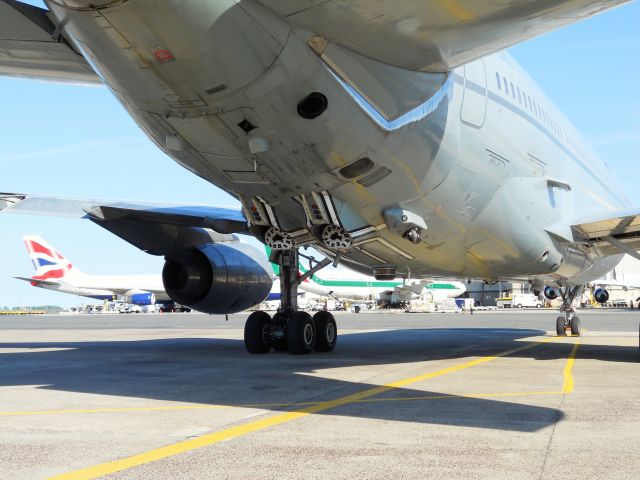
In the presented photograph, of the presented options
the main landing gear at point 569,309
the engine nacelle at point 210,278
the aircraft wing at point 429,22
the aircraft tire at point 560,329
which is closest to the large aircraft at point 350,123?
the aircraft wing at point 429,22

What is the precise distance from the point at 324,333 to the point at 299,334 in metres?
0.82

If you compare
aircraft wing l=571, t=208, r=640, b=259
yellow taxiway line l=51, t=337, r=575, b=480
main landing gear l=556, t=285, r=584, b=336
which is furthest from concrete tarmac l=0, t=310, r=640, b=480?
main landing gear l=556, t=285, r=584, b=336

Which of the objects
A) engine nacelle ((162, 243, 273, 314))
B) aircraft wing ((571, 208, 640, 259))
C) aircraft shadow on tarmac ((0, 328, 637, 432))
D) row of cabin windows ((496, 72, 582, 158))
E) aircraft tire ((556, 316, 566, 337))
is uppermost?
row of cabin windows ((496, 72, 582, 158))

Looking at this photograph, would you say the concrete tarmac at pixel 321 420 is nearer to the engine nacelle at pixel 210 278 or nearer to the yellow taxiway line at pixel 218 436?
the yellow taxiway line at pixel 218 436

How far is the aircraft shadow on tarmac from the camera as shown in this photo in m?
6.91

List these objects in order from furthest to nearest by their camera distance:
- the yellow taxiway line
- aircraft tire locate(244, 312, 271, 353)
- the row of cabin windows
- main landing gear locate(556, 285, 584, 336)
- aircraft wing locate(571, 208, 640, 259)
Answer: main landing gear locate(556, 285, 584, 336), aircraft tire locate(244, 312, 271, 353), aircraft wing locate(571, 208, 640, 259), the row of cabin windows, the yellow taxiway line

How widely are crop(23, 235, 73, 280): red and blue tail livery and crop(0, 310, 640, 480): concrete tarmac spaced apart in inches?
2886

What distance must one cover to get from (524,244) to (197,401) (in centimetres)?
692

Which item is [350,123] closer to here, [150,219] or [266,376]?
[266,376]

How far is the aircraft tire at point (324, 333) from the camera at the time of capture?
1441cm

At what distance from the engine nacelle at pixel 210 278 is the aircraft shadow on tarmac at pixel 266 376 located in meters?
1.09

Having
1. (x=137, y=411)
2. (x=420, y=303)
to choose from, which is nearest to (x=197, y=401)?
(x=137, y=411)

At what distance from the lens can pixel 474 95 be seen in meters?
9.91

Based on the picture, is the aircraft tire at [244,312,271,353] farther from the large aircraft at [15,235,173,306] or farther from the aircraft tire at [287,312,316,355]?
the large aircraft at [15,235,173,306]
